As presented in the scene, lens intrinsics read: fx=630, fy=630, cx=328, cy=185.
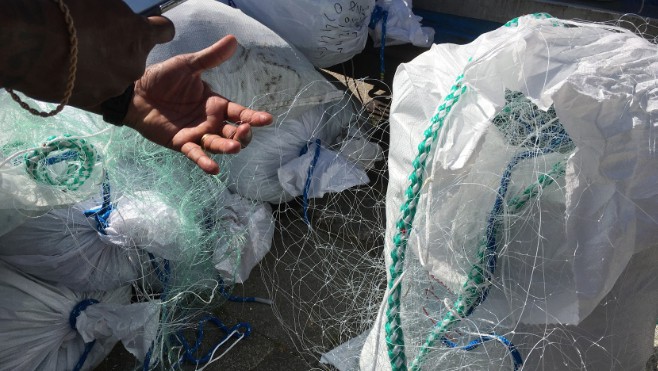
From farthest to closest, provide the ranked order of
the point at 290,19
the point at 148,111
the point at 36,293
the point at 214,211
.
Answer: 1. the point at 290,19
2. the point at 214,211
3. the point at 36,293
4. the point at 148,111

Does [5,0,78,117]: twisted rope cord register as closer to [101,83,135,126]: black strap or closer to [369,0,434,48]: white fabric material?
[101,83,135,126]: black strap

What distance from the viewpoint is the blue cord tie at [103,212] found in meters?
2.05

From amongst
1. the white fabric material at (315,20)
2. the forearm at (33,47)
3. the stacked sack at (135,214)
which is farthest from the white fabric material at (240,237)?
the forearm at (33,47)

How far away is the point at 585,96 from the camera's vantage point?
1.17 meters

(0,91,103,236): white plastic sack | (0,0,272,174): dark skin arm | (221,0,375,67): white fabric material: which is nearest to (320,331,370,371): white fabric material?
(0,0,272,174): dark skin arm

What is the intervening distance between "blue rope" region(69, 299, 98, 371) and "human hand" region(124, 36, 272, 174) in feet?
2.11

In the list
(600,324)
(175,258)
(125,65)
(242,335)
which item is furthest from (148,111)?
(600,324)

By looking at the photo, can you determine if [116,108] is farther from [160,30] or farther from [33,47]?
[33,47]

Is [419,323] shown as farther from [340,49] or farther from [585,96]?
[340,49]

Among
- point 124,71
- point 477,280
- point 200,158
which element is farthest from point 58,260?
point 477,280

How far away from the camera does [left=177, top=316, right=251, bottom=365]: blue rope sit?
2199mm

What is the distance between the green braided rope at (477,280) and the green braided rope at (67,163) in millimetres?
1141

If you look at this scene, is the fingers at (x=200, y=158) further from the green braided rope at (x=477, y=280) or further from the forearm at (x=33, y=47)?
the green braided rope at (x=477, y=280)

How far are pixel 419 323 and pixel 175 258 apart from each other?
984 mm
